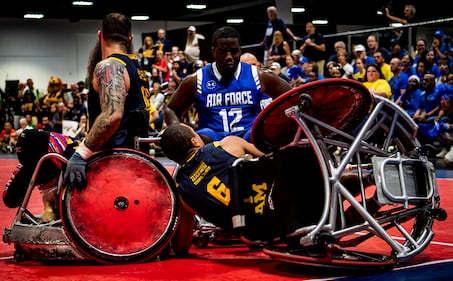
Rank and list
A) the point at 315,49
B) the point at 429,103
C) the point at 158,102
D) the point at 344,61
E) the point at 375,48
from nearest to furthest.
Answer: the point at 429,103
the point at 375,48
the point at 344,61
the point at 315,49
the point at 158,102

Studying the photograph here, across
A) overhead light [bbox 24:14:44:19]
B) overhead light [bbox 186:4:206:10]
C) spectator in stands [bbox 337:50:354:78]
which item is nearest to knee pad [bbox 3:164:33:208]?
spectator in stands [bbox 337:50:354:78]

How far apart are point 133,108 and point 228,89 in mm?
1263

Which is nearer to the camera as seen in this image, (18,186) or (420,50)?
(18,186)

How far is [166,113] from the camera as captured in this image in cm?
693

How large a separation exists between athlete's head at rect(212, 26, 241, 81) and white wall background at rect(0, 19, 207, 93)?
3113 cm

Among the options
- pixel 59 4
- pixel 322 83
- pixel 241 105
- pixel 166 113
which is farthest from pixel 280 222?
Answer: pixel 59 4

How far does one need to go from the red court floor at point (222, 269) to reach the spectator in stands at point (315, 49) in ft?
43.9

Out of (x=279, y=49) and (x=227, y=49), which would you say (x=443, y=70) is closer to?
(x=279, y=49)

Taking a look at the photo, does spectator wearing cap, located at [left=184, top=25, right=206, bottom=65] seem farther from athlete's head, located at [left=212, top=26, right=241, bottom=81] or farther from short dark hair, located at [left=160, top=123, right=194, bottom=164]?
short dark hair, located at [left=160, top=123, right=194, bottom=164]

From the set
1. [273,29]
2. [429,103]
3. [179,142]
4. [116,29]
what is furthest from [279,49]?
[179,142]

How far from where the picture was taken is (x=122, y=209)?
5.05 m

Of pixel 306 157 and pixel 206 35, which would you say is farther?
pixel 206 35

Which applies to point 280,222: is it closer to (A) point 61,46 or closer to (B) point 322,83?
(B) point 322,83

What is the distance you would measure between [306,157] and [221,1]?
3402 cm
